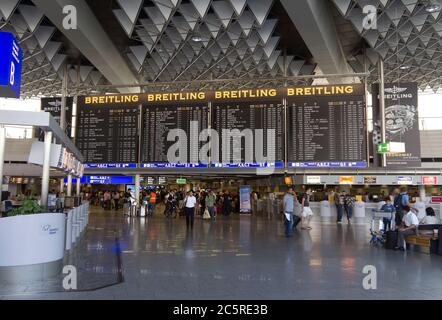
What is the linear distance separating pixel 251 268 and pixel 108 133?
11.1 meters

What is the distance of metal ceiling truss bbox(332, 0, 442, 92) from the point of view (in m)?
14.1

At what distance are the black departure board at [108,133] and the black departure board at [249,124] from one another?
347 centimetres

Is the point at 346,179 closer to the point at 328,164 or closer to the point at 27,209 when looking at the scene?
the point at 328,164

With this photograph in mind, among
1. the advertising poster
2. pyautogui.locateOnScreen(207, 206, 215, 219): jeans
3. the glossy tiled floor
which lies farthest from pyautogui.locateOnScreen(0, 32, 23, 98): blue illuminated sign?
the advertising poster

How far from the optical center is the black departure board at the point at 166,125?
15.4 m

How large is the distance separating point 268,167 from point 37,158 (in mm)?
9001

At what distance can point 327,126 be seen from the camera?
14469 mm

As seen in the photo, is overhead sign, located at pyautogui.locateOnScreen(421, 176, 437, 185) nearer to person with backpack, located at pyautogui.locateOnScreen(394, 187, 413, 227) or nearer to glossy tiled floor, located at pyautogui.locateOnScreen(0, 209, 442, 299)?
Answer: person with backpack, located at pyautogui.locateOnScreen(394, 187, 413, 227)

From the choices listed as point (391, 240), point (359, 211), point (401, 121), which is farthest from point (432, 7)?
point (391, 240)

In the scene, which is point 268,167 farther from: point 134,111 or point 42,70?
point 42,70

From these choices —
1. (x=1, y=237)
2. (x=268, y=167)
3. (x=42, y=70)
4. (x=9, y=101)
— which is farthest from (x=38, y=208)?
(x=9, y=101)

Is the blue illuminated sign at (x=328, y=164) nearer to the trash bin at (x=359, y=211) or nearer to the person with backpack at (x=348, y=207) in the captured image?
the person with backpack at (x=348, y=207)

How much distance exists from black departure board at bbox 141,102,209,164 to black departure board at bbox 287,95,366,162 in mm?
3587

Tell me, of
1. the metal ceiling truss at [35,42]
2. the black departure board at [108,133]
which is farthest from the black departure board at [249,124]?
the metal ceiling truss at [35,42]
